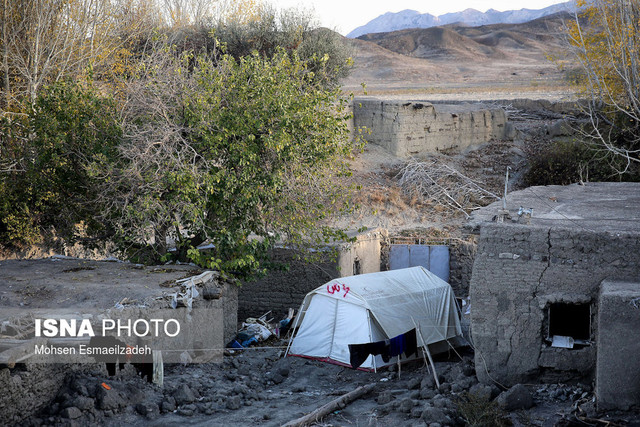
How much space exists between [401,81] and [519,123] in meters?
27.0

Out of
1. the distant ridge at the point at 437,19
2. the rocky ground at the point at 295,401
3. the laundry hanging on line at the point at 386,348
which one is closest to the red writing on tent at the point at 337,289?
the laundry hanging on line at the point at 386,348

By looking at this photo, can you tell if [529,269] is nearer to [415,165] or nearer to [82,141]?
[82,141]

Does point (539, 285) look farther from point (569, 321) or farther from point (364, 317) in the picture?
point (364, 317)

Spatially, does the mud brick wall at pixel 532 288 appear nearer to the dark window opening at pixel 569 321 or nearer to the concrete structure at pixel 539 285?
the concrete structure at pixel 539 285

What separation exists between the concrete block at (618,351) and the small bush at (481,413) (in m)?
1.12

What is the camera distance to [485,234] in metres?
8.25

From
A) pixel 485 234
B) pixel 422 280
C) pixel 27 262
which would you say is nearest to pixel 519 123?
pixel 422 280

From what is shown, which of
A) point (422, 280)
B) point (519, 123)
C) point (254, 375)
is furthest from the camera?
point (519, 123)

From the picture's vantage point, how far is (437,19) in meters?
133

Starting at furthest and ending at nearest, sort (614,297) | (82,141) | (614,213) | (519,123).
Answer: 1. (519,123)
2. (82,141)
3. (614,213)
4. (614,297)

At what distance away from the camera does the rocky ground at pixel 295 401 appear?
23.8 feet

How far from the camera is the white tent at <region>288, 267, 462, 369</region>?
10.8m

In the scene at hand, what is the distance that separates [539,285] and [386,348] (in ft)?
11.0

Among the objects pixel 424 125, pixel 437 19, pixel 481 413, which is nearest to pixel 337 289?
pixel 481 413
